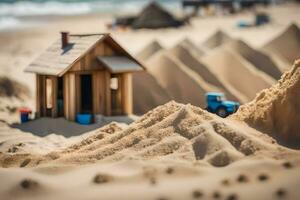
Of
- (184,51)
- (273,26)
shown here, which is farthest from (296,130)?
(273,26)

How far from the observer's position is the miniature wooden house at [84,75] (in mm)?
15250

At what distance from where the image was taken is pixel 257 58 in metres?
21.3

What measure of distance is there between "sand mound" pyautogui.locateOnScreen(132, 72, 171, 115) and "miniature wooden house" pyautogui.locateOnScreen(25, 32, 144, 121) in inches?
52.3

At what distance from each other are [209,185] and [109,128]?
4.42 metres

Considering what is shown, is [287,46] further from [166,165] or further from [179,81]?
[166,165]

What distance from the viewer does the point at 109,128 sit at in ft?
40.3

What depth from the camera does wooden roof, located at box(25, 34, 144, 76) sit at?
15.0 metres

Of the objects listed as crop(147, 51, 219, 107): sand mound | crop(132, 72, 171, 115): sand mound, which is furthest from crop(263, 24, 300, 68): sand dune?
crop(132, 72, 171, 115): sand mound

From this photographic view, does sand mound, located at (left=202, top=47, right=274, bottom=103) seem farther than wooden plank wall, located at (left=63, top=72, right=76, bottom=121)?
Yes

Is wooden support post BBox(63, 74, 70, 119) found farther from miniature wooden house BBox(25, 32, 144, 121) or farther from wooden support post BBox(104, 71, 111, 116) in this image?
wooden support post BBox(104, 71, 111, 116)

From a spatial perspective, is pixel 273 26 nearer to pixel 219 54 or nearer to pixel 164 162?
pixel 219 54

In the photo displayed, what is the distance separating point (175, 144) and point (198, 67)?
9464 mm

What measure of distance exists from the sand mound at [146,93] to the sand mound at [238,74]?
2.00 m

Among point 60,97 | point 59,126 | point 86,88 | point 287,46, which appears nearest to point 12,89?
point 86,88
